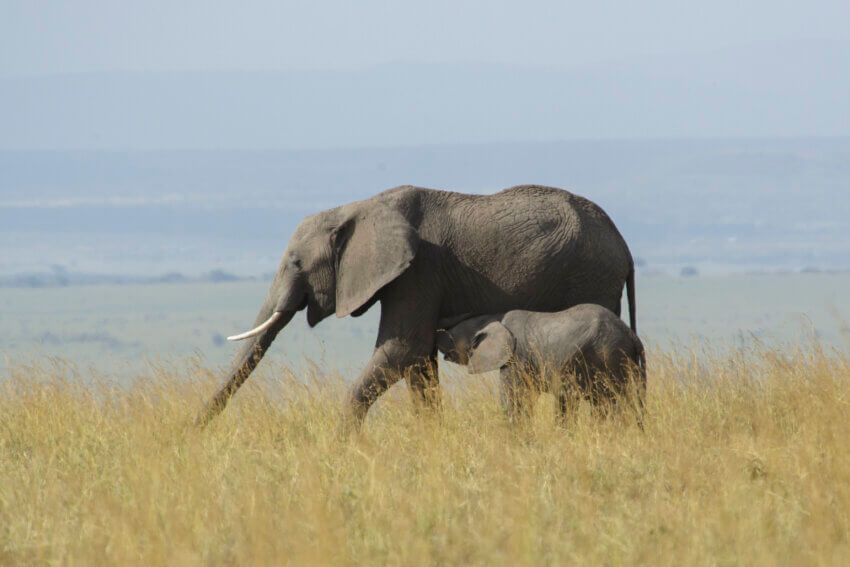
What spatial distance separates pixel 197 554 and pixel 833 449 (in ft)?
14.8

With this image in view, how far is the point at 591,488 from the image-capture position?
7.69 metres

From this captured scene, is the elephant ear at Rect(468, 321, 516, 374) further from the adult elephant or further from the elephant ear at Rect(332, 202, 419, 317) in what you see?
the elephant ear at Rect(332, 202, 419, 317)

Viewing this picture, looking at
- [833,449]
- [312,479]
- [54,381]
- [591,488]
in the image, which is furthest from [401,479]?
[54,381]

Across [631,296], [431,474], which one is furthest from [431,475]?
[631,296]

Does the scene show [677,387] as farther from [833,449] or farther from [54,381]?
[54,381]

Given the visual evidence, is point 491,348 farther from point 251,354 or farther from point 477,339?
point 251,354

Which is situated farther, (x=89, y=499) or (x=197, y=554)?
(x=89, y=499)

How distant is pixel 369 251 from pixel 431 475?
2.41 meters

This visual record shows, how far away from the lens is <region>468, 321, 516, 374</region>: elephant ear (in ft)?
29.5

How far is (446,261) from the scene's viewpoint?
9.43m

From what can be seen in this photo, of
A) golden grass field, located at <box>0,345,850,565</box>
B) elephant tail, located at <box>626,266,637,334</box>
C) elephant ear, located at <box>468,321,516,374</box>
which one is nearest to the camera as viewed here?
golden grass field, located at <box>0,345,850,565</box>

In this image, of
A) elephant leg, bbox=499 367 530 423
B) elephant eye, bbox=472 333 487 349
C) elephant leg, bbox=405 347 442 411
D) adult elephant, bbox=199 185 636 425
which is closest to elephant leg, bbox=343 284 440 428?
adult elephant, bbox=199 185 636 425

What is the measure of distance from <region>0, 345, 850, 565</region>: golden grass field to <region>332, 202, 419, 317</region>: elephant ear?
1167 millimetres

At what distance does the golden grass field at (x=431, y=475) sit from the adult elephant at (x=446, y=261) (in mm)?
742
